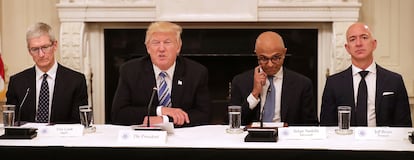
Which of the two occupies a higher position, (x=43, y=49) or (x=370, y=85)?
(x=43, y=49)

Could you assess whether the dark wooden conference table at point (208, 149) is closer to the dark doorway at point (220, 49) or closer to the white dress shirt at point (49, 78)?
the white dress shirt at point (49, 78)

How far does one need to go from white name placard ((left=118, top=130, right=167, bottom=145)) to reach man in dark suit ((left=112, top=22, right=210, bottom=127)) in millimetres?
592

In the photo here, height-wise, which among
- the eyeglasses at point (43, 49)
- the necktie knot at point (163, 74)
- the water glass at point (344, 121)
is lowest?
the water glass at point (344, 121)

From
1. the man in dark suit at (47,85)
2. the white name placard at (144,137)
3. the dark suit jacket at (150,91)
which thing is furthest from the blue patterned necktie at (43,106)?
the white name placard at (144,137)

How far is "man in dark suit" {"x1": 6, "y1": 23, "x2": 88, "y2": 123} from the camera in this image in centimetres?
325

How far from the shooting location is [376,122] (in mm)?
3104

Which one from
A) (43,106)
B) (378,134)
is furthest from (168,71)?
(378,134)

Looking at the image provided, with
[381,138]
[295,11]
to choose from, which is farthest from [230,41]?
[381,138]

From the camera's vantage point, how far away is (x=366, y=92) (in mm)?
3129

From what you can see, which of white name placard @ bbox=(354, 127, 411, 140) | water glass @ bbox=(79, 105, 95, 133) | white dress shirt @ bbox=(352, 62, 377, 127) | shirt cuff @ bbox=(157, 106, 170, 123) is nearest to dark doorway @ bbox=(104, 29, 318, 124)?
white dress shirt @ bbox=(352, 62, 377, 127)

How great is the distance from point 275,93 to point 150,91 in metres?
0.63

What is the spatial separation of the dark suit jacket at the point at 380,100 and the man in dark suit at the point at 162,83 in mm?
599

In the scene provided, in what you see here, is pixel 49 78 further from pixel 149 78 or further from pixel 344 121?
pixel 344 121

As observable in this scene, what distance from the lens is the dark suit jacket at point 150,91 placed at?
10.6ft
